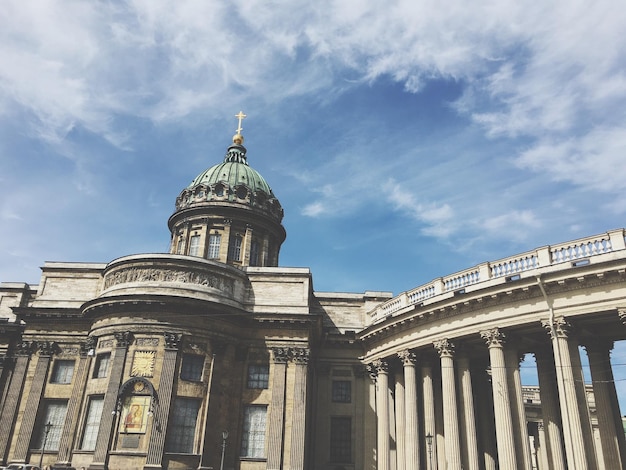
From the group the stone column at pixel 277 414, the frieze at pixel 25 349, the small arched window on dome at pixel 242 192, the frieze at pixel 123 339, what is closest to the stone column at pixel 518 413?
the stone column at pixel 277 414

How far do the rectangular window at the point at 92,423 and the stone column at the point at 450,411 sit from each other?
19193 mm

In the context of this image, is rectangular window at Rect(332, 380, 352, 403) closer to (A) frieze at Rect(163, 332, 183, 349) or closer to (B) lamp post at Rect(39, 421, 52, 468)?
(A) frieze at Rect(163, 332, 183, 349)

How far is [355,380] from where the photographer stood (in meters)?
36.1

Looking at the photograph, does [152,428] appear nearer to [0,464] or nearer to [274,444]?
[274,444]

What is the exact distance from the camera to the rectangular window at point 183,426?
94.0 ft

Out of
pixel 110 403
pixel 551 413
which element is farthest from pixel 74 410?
pixel 551 413

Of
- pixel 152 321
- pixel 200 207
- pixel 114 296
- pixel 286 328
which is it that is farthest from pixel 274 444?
pixel 200 207

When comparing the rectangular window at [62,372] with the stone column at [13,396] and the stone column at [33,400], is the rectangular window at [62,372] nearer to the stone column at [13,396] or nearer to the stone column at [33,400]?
the stone column at [33,400]

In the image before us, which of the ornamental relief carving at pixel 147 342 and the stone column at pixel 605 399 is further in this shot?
the ornamental relief carving at pixel 147 342

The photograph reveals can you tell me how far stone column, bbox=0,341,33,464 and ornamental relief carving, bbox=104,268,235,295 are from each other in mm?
7547

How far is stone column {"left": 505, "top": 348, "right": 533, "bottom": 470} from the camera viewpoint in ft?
72.9

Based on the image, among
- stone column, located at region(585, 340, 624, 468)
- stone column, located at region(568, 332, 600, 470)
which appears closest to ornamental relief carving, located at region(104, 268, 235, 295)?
stone column, located at region(568, 332, 600, 470)

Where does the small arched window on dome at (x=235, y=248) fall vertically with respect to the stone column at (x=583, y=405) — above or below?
above

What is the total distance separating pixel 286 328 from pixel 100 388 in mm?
11534
